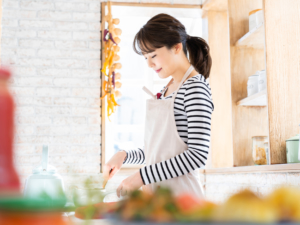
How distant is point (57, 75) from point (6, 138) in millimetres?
2754

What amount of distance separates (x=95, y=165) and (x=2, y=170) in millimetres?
2616

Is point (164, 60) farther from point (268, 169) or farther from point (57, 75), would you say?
point (57, 75)

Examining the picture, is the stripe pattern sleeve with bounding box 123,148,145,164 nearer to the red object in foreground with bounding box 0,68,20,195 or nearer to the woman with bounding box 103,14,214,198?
the woman with bounding box 103,14,214,198

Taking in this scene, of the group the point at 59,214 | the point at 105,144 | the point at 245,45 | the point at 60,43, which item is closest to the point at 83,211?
the point at 59,214

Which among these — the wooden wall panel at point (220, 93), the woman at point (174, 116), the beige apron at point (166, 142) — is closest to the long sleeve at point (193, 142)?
the woman at point (174, 116)

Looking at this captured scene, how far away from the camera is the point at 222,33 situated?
2986 mm

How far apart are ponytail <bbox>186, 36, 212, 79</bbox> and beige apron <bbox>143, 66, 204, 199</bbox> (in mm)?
176

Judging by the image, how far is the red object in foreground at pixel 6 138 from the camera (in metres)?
0.22

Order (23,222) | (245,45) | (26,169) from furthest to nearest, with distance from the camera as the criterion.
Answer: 1. (26,169)
2. (245,45)
3. (23,222)

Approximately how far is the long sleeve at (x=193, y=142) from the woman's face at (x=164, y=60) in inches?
9.0

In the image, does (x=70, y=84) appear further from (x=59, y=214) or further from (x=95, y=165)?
(x=59, y=214)

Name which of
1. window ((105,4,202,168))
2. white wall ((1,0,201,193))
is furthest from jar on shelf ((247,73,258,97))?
white wall ((1,0,201,193))

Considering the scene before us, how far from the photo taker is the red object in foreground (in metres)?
0.22

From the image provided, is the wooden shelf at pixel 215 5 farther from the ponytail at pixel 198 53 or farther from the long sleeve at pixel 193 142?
the long sleeve at pixel 193 142
